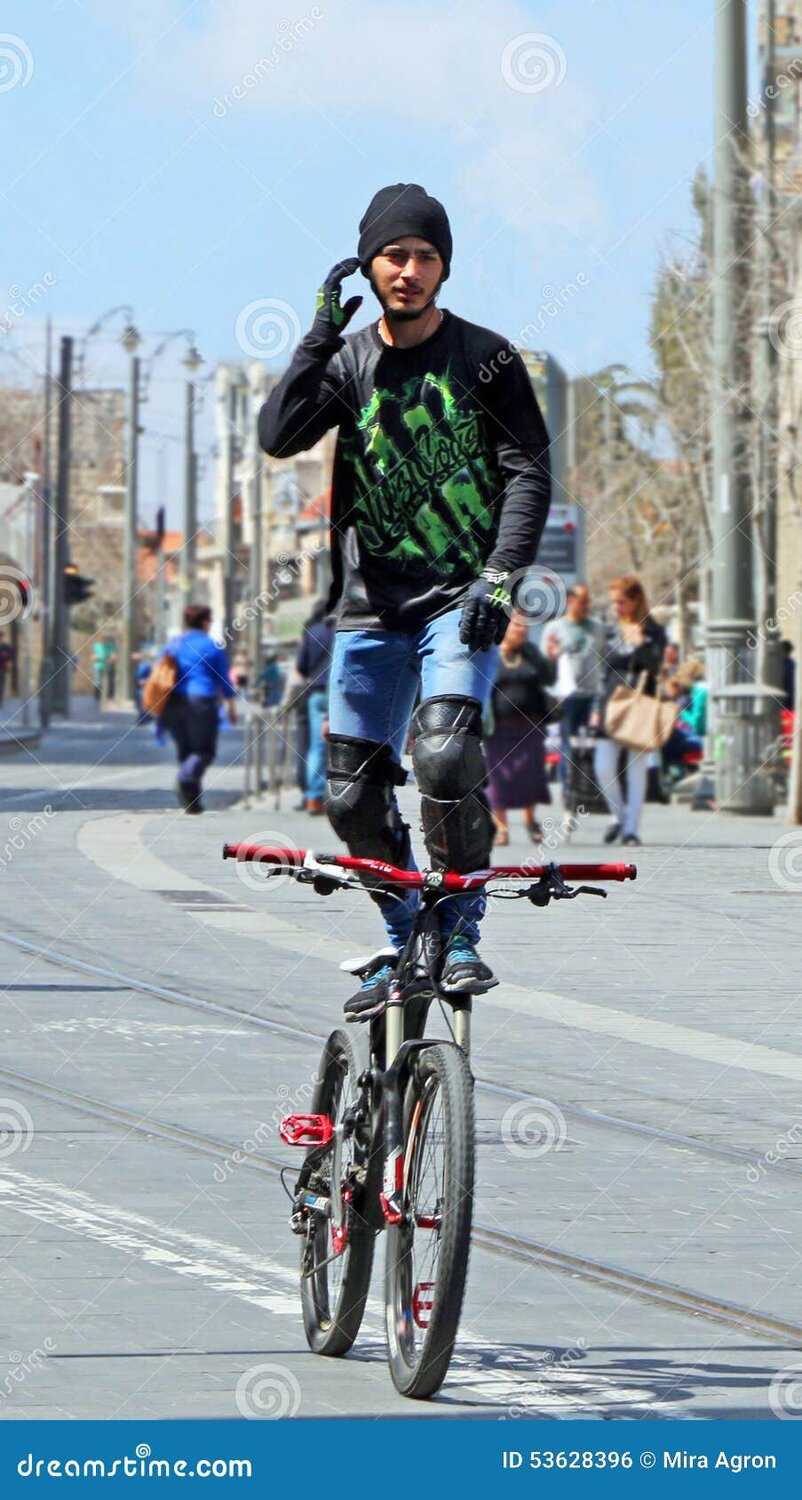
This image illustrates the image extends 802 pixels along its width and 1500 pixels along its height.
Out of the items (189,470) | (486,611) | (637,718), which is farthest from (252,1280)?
(189,470)

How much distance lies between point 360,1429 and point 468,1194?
1.31 feet

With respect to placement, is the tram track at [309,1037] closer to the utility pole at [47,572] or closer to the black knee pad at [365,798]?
the black knee pad at [365,798]

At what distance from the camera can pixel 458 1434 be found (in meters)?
4.37

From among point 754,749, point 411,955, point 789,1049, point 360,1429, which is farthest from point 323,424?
point 754,749

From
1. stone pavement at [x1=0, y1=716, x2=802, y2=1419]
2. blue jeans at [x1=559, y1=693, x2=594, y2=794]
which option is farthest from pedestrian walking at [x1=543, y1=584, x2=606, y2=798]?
stone pavement at [x1=0, y1=716, x2=802, y2=1419]

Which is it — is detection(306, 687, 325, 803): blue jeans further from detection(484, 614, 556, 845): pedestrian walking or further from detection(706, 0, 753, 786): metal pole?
detection(706, 0, 753, 786): metal pole

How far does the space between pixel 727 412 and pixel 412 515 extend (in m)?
18.4

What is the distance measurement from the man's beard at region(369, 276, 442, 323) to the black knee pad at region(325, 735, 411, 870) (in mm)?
762

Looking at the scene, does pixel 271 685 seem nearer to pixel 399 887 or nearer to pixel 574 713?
pixel 574 713

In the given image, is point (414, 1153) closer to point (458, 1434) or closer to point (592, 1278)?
point (458, 1434)

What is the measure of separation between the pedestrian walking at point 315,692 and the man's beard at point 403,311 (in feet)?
52.8

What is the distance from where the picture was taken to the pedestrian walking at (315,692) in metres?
21.5

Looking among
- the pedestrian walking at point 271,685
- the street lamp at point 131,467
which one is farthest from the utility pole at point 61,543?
the pedestrian walking at point 271,685

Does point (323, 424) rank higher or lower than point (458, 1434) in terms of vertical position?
higher
